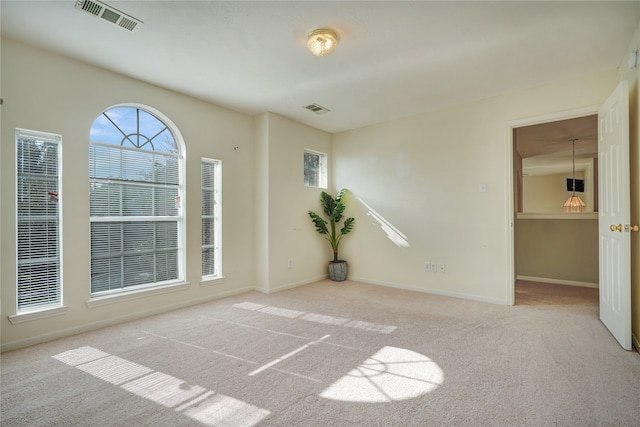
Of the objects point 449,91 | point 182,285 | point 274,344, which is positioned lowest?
point 274,344

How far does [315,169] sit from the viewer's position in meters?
5.33

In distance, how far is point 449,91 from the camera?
3625 mm

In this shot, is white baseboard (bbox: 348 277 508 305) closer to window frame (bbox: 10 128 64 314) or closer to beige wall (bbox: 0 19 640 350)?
beige wall (bbox: 0 19 640 350)

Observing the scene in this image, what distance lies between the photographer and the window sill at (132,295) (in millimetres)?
2957

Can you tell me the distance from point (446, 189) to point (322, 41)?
2684mm

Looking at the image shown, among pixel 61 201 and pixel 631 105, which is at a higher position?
pixel 631 105

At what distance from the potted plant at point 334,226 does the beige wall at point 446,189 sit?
20 centimetres

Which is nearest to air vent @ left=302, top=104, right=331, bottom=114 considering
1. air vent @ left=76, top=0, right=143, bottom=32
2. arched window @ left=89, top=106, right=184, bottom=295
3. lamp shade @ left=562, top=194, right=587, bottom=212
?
arched window @ left=89, top=106, right=184, bottom=295

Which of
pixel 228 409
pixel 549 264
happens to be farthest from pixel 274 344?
pixel 549 264

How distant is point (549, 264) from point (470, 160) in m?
2.52

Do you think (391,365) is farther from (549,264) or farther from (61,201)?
(549,264)

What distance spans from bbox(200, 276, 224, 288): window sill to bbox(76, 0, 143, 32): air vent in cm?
279

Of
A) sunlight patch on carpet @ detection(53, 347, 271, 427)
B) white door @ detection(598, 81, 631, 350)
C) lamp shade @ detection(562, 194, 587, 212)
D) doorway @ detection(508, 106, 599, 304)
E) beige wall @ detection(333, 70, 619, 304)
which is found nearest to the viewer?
sunlight patch on carpet @ detection(53, 347, 271, 427)

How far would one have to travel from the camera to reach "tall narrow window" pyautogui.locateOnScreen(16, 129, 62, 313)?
8.50 feet
